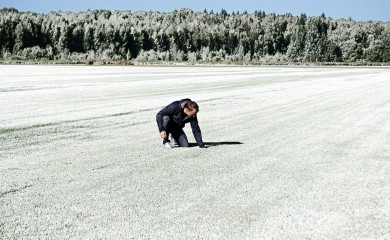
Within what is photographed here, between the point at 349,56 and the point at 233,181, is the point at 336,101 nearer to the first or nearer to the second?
the point at 233,181

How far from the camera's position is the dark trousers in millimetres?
9055

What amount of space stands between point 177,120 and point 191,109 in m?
0.68

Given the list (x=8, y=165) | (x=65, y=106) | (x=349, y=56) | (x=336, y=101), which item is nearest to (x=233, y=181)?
(x=8, y=165)

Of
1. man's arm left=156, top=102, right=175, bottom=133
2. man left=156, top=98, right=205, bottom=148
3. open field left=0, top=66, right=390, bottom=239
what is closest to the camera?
open field left=0, top=66, right=390, bottom=239

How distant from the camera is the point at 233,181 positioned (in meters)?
6.82

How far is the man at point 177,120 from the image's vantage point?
873cm

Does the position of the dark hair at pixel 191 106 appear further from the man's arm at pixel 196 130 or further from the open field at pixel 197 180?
the open field at pixel 197 180

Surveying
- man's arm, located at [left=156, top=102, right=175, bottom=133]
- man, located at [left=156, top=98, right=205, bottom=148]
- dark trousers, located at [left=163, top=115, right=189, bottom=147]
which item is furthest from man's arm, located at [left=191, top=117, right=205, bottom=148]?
man's arm, located at [left=156, top=102, right=175, bottom=133]

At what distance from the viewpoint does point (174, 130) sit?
9383 millimetres

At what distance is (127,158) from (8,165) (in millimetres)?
2106

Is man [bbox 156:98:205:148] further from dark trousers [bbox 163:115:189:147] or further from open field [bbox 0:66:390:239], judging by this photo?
open field [bbox 0:66:390:239]

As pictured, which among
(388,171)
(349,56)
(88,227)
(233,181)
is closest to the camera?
(88,227)

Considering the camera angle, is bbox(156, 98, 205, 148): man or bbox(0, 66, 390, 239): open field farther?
bbox(156, 98, 205, 148): man

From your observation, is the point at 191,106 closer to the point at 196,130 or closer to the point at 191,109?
the point at 191,109
